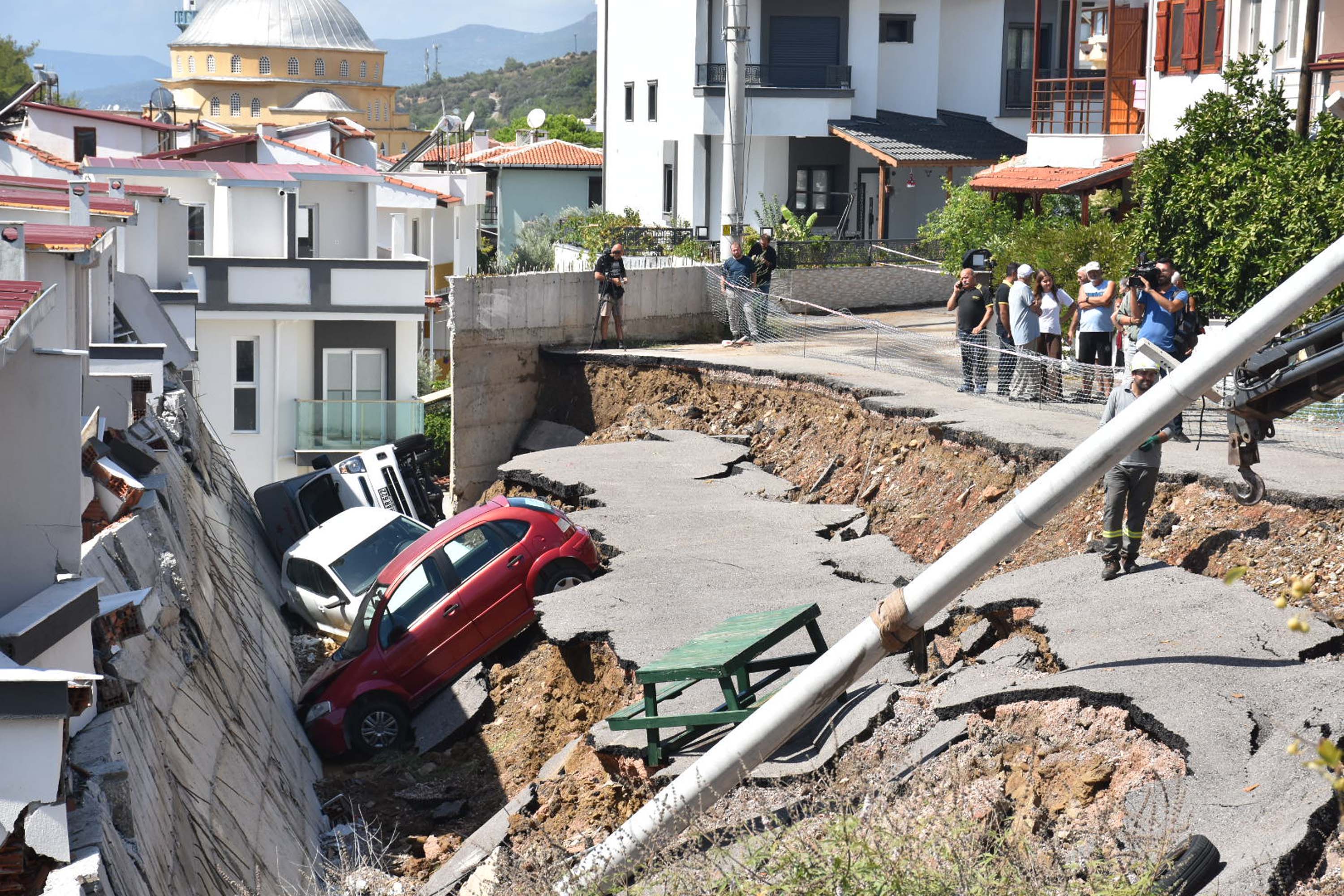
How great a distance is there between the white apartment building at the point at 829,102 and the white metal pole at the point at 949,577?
29843 millimetres

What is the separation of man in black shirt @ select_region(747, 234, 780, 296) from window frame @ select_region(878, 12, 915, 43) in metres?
17.8

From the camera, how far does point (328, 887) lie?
25.1ft

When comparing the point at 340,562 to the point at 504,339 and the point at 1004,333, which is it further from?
the point at 1004,333

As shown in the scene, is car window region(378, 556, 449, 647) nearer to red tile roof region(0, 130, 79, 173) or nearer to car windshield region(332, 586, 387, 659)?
car windshield region(332, 586, 387, 659)

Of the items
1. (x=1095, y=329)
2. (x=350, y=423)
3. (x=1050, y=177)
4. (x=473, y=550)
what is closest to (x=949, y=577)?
(x=473, y=550)

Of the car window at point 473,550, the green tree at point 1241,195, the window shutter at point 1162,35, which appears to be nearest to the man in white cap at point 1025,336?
the green tree at point 1241,195

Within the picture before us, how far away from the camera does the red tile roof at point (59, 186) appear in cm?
1648

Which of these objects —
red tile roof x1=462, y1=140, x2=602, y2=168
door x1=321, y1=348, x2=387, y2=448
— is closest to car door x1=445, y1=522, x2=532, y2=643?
door x1=321, y1=348, x2=387, y2=448

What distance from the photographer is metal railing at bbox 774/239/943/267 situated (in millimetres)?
29703

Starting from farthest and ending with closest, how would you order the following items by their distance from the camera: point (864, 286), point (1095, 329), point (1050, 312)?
point (864, 286), point (1050, 312), point (1095, 329)

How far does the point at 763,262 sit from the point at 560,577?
12.0m

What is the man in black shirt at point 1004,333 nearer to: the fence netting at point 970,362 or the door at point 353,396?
the fence netting at point 970,362

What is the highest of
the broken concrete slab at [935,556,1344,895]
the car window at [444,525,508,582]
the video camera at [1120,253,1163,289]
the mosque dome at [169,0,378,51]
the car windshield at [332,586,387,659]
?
the mosque dome at [169,0,378,51]

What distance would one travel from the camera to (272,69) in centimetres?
11850
